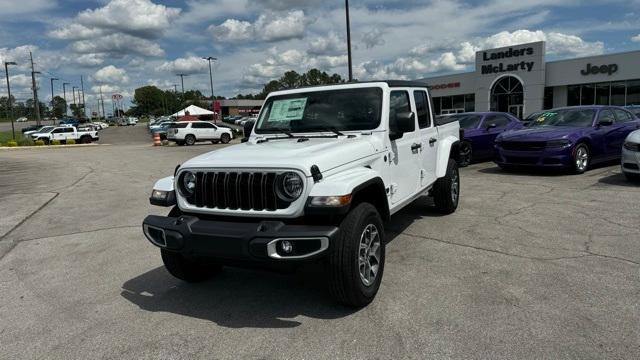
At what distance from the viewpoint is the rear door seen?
20.0 ft

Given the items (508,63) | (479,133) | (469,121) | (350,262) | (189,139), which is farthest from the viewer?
(508,63)

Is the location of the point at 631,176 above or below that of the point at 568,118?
below

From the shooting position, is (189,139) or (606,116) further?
(189,139)

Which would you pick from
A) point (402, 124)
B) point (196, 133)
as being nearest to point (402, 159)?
point (402, 124)

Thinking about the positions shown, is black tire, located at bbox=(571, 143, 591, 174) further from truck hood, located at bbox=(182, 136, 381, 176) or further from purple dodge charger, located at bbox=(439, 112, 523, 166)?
truck hood, located at bbox=(182, 136, 381, 176)

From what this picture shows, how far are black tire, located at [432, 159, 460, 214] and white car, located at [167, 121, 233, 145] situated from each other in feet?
90.6

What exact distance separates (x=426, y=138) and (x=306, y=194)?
9.72 ft

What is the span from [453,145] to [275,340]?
460cm

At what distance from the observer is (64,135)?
139ft

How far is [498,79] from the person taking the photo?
127 feet

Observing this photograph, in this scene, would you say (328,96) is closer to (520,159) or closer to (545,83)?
(520,159)

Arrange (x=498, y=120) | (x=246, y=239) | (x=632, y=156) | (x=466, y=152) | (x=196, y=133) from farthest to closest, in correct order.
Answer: (x=196, y=133)
(x=498, y=120)
(x=466, y=152)
(x=632, y=156)
(x=246, y=239)

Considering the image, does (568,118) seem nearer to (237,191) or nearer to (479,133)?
(479,133)

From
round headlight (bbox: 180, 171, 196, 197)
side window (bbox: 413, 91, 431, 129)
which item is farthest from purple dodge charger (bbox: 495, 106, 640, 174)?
round headlight (bbox: 180, 171, 196, 197)
